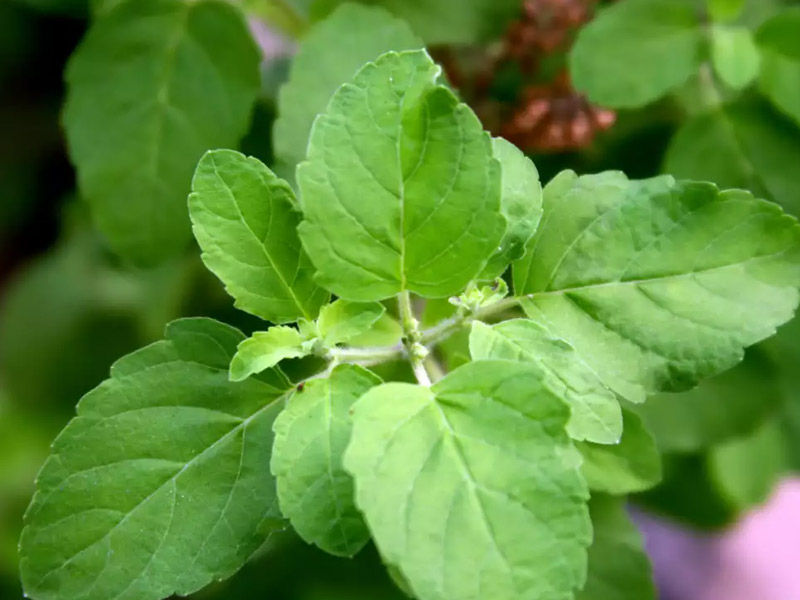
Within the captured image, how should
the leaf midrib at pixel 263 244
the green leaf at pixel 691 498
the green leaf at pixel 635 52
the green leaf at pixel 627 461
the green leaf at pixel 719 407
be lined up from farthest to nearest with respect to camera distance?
the green leaf at pixel 691 498 → the green leaf at pixel 719 407 → the green leaf at pixel 635 52 → the green leaf at pixel 627 461 → the leaf midrib at pixel 263 244

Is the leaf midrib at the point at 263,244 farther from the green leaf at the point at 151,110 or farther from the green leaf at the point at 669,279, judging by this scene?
the green leaf at the point at 151,110

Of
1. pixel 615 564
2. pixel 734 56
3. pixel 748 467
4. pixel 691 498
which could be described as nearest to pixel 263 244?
pixel 615 564

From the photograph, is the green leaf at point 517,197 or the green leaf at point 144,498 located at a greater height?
the green leaf at point 517,197

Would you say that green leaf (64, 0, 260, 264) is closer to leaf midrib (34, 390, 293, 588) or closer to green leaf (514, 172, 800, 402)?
leaf midrib (34, 390, 293, 588)

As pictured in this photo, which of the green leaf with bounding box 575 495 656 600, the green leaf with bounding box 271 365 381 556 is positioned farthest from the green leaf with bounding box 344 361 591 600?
the green leaf with bounding box 575 495 656 600

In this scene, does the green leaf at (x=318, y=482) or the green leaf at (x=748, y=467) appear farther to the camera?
the green leaf at (x=748, y=467)

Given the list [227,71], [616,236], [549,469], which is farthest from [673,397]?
[227,71]

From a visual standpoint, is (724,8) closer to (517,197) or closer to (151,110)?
(517,197)

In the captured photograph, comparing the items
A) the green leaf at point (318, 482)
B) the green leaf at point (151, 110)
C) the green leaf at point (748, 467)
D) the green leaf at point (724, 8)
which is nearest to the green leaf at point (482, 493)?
the green leaf at point (318, 482)
